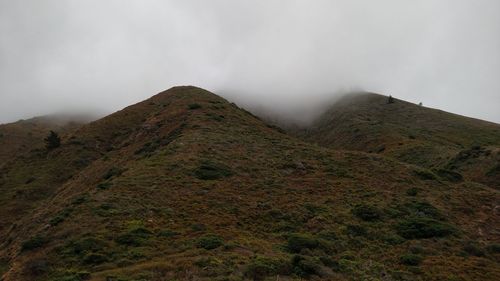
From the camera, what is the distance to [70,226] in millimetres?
30016

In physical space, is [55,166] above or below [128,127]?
below

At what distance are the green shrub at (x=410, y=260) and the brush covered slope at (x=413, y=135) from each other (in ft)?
75.4

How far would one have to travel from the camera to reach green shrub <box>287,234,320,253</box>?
28016 millimetres

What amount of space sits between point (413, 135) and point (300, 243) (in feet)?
231

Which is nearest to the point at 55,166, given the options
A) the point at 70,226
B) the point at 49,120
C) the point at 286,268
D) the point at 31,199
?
the point at 31,199

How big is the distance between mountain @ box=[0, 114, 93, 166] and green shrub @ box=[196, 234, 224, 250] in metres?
64.0

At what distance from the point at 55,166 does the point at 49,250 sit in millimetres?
43870

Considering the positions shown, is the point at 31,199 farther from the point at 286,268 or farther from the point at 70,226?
the point at 286,268

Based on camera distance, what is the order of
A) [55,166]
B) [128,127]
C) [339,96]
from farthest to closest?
1. [339,96]
2. [128,127]
3. [55,166]

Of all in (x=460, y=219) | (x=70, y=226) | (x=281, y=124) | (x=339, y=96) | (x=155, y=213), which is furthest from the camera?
(x=339, y=96)

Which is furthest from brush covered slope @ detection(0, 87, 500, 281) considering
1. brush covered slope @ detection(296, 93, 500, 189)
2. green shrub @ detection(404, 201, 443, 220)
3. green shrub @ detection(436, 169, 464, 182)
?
brush covered slope @ detection(296, 93, 500, 189)

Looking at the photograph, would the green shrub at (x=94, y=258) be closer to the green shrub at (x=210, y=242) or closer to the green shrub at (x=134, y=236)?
the green shrub at (x=134, y=236)

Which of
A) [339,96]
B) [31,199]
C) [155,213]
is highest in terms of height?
[339,96]

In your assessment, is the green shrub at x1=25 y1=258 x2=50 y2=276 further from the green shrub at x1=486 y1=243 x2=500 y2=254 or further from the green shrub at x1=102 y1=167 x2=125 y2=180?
the green shrub at x1=486 y1=243 x2=500 y2=254
